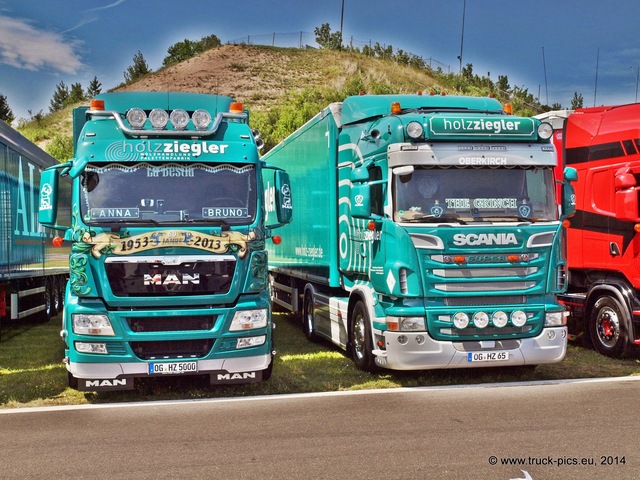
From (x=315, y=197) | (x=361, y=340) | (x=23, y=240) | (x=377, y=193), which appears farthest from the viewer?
(x=23, y=240)

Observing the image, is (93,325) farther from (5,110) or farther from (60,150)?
(5,110)

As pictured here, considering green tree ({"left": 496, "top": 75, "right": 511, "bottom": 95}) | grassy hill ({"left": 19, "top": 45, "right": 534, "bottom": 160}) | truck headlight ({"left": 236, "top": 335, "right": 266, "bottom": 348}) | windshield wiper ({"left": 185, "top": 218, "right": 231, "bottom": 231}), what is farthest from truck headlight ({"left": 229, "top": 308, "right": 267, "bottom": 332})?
green tree ({"left": 496, "top": 75, "right": 511, "bottom": 95})

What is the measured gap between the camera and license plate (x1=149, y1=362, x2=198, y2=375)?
Answer: 347 inches

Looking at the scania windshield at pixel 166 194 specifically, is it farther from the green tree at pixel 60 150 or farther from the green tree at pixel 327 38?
the green tree at pixel 327 38

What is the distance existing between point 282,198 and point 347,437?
339 cm

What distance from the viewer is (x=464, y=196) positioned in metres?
9.63

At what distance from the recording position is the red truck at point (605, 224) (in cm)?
1121

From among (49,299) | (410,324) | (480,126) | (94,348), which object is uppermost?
(480,126)

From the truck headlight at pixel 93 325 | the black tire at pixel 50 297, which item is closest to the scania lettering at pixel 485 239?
the truck headlight at pixel 93 325

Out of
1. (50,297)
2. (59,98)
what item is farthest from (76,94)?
(50,297)

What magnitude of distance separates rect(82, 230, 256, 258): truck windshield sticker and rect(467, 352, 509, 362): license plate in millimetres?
3177

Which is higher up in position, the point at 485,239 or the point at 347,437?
the point at 485,239

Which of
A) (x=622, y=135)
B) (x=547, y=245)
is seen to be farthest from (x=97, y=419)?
(x=622, y=135)

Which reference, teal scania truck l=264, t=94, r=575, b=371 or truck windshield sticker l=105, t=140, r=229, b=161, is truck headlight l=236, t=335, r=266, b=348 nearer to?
teal scania truck l=264, t=94, r=575, b=371
